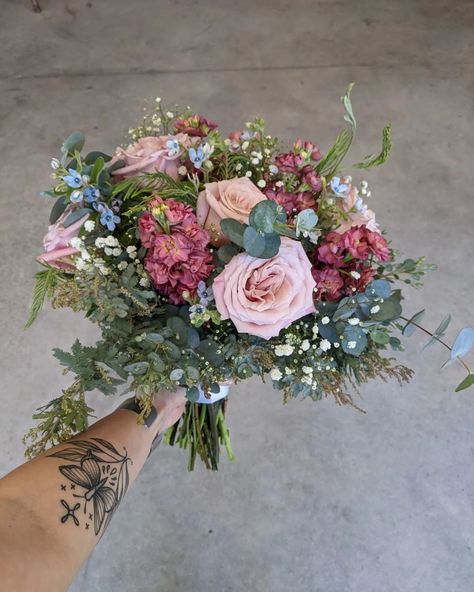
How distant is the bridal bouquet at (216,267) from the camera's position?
0.70 m

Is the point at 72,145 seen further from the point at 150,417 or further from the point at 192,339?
the point at 150,417

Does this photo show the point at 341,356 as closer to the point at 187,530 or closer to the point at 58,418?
the point at 58,418

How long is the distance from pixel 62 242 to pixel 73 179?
0.34ft

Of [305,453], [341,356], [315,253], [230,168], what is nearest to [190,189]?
[230,168]

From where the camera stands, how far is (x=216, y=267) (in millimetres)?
761

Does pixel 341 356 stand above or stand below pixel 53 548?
above

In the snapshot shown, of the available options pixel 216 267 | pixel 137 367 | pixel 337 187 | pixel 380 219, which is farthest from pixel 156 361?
pixel 380 219

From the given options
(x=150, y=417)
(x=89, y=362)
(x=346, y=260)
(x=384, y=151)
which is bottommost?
(x=150, y=417)

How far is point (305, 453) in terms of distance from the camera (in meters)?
1.59

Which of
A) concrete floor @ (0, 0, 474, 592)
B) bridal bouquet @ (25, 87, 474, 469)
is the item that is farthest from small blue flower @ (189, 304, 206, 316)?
concrete floor @ (0, 0, 474, 592)

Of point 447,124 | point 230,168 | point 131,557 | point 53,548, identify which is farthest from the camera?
point 447,124

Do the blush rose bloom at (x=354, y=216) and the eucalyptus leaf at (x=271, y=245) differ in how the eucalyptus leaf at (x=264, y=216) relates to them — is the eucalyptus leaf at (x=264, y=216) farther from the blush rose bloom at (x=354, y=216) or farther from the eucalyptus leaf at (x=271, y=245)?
the blush rose bloom at (x=354, y=216)

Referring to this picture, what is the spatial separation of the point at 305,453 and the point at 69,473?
36.2 inches

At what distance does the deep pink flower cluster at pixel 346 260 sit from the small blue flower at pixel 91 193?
0.33 m
